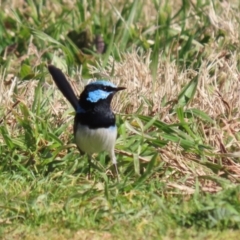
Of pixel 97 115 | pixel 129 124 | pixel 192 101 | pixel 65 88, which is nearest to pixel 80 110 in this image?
pixel 97 115

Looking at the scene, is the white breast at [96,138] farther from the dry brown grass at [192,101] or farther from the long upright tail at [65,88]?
the dry brown grass at [192,101]

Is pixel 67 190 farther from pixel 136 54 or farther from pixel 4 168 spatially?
pixel 136 54

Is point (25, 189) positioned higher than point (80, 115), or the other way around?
point (80, 115)

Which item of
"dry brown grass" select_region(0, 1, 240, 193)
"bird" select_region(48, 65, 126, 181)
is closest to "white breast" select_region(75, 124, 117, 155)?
"bird" select_region(48, 65, 126, 181)

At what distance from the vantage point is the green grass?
5.80m

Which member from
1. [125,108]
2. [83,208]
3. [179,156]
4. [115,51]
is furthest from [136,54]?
[83,208]

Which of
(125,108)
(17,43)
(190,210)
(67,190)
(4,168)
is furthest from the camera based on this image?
(17,43)

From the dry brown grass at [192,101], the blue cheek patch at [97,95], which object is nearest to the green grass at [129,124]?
the dry brown grass at [192,101]

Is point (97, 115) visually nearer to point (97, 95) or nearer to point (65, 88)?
point (97, 95)

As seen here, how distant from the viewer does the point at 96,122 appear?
254 inches

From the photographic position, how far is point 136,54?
8156 millimetres

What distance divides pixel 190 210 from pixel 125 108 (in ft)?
5.26

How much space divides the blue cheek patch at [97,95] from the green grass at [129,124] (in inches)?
17.6

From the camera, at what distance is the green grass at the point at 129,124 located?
5797 mm
